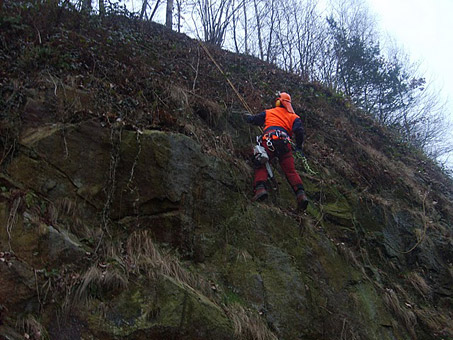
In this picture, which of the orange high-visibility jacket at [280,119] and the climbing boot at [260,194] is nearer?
the climbing boot at [260,194]

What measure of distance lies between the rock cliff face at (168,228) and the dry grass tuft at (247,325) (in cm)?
2

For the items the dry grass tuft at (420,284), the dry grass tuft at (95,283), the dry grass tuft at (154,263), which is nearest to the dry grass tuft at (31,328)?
the dry grass tuft at (95,283)

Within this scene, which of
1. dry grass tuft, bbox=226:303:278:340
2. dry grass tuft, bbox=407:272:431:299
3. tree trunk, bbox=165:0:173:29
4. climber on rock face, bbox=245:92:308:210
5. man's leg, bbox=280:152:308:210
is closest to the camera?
dry grass tuft, bbox=226:303:278:340

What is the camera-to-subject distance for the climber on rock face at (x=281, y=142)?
6656 millimetres

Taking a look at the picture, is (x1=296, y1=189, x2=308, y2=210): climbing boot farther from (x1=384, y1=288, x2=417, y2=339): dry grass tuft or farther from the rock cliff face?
(x1=384, y1=288, x2=417, y2=339): dry grass tuft

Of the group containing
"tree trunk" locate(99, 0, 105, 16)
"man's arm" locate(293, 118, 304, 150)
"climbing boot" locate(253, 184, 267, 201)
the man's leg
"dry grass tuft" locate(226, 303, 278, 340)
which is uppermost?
"tree trunk" locate(99, 0, 105, 16)

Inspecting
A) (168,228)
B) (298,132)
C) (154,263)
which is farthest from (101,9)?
(154,263)

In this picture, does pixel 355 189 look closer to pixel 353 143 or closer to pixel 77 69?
pixel 353 143

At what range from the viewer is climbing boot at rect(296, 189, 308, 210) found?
22.1 ft

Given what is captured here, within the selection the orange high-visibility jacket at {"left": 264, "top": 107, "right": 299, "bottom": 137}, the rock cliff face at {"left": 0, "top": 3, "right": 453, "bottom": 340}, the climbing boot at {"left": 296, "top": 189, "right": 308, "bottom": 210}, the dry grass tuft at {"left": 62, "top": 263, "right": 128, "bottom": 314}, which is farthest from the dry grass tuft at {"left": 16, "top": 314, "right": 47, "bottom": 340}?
the orange high-visibility jacket at {"left": 264, "top": 107, "right": 299, "bottom": 137}

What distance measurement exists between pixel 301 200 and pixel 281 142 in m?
1.04

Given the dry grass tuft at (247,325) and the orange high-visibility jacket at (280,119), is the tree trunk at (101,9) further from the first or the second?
the dry grass tuft at (247,325)

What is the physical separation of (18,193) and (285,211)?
392 cm

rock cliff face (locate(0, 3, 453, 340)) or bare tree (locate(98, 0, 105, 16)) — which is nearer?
rock cliff face (locate(0, 3, 453, 340))
